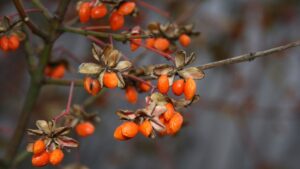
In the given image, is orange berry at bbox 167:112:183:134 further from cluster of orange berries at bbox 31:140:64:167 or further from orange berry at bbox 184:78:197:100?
cluster of orange berries at bbox 31:140:64:167

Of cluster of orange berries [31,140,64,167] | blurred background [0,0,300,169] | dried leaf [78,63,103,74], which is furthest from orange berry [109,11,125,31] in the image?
blurred background [0,0,300,169]

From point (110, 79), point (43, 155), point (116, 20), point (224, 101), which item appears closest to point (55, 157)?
point (43, 155)

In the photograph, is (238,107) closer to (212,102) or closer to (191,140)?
(212,102)

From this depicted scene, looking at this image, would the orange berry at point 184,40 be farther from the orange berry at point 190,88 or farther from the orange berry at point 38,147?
the orange berry at point 38,147

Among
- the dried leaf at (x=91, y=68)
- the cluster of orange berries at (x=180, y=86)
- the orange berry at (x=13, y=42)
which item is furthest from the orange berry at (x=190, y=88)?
the orange berry at (x=13, y=42)

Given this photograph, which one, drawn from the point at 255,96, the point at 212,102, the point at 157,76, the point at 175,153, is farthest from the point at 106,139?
the point at 157,76

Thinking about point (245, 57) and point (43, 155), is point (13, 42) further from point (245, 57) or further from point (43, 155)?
point (245, 57)
